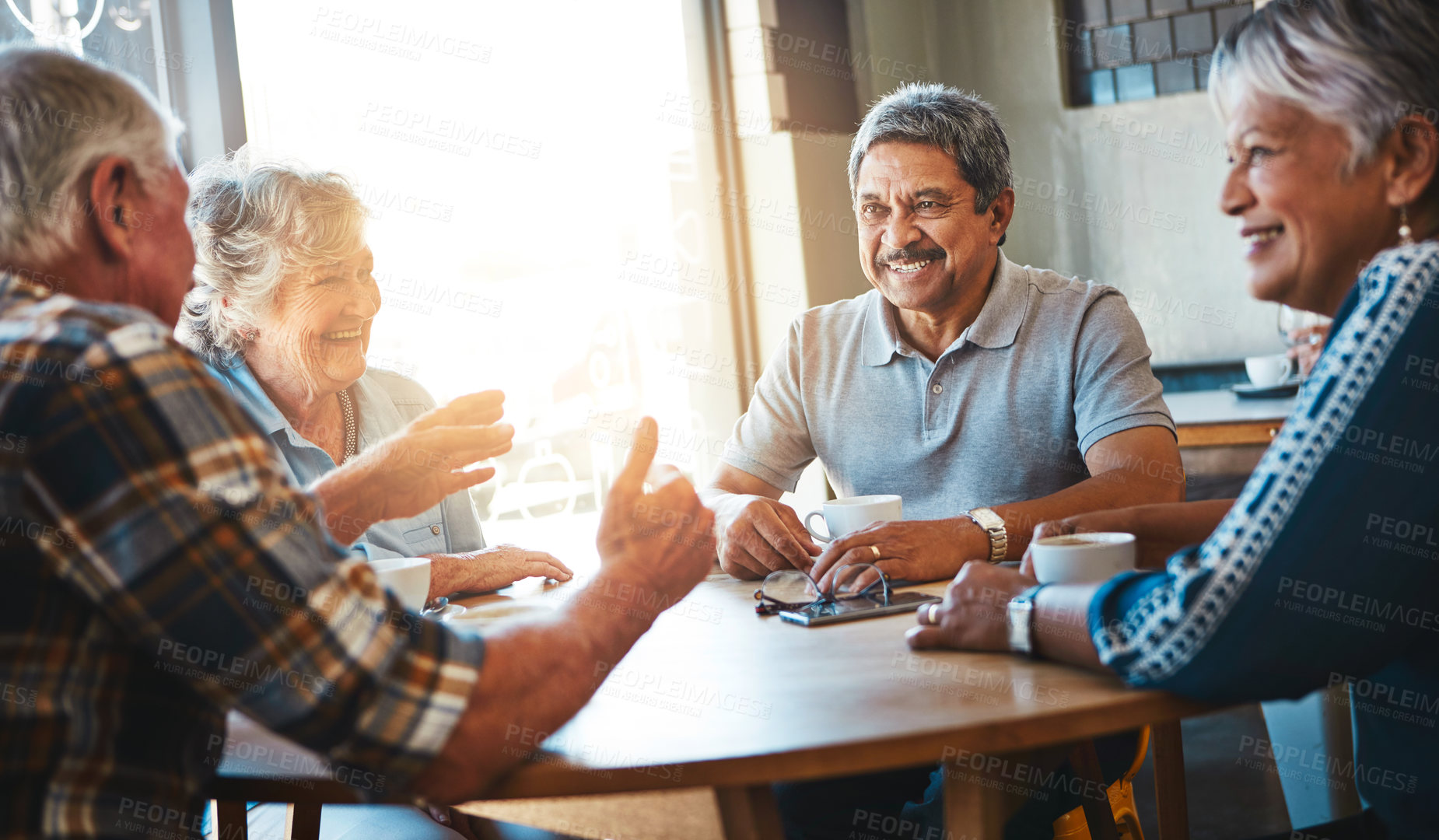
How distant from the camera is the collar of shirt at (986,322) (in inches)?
80.0

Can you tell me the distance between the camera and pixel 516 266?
11.1 ft

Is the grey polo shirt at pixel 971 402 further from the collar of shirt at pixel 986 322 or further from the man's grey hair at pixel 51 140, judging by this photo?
the man's grey hair at pixel 51 140

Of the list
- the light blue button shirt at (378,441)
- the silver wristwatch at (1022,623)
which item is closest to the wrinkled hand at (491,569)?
the light blue button shirt at (378,441)

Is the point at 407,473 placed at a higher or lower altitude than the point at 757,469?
higher

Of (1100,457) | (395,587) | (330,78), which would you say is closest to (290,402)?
(395,587)

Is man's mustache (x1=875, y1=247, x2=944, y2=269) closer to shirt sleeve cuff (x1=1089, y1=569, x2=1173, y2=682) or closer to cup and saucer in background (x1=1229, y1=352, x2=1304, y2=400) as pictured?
shirt sleeve cuff (x1=1089, y1=569, x2=1173, y2=682)

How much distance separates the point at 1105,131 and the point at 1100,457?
2.66m

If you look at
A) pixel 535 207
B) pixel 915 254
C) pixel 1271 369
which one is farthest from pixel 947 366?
pixel 1271 369

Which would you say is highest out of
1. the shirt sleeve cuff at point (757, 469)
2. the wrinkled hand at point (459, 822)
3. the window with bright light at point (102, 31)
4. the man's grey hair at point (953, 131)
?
the window with bright light at point (102, 31)

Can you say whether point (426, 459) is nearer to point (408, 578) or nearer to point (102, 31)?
point (408, 578)

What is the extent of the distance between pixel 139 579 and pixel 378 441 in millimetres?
1307

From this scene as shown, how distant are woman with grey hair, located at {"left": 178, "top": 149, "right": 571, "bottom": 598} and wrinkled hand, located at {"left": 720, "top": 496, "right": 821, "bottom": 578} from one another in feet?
2.00

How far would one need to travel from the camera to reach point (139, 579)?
0.74 meters

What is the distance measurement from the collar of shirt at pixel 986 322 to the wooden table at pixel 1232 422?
47.7 inches
